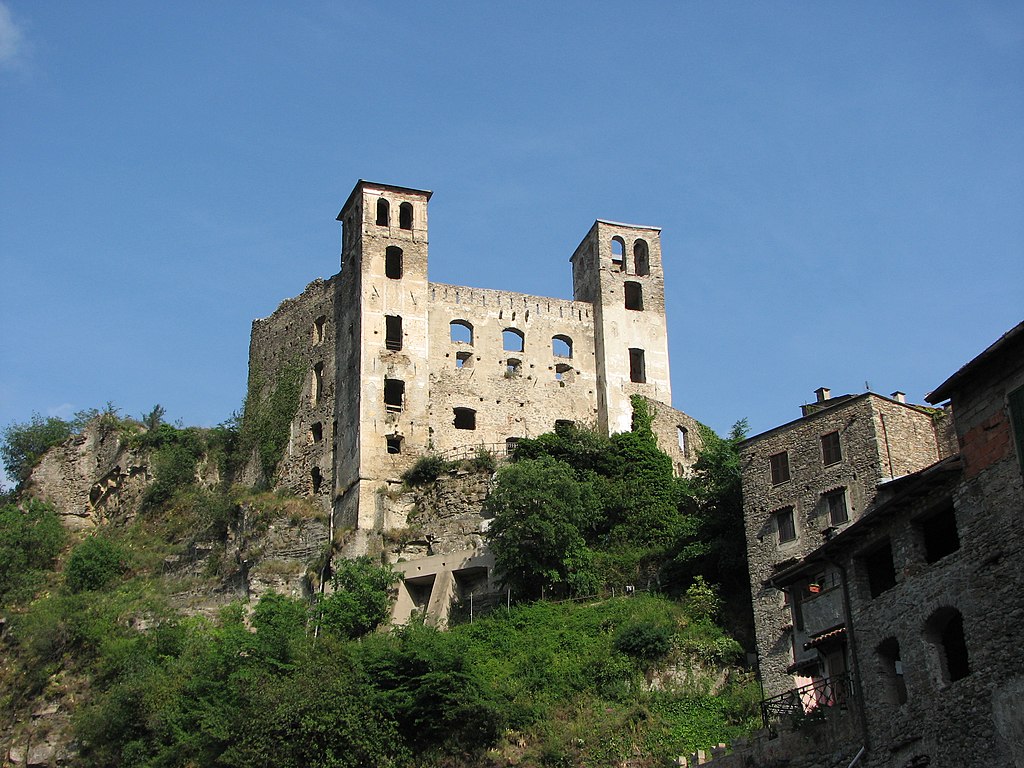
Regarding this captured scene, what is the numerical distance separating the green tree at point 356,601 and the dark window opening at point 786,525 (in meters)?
14.7

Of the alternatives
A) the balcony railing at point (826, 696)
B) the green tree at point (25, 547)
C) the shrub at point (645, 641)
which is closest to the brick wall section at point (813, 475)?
the shrub at point (645, 641)

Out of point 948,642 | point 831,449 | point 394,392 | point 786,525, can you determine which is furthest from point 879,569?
point 394,392

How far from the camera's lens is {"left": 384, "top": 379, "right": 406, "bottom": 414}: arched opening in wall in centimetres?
5559

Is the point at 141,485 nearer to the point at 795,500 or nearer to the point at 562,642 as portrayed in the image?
the point at 562,642

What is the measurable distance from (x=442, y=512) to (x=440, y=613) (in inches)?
231

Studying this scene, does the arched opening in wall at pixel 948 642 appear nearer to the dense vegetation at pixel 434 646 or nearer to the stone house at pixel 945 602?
the stone house at pixel 945 602

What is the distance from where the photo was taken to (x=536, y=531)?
4481 centimetres

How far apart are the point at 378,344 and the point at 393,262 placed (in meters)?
4.81

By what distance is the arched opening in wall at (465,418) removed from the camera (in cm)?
5678

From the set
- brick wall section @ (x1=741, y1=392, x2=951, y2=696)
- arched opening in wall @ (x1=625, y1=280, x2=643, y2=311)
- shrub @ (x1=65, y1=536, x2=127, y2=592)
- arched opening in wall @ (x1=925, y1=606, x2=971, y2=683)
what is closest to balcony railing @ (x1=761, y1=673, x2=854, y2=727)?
arched opening in wall @ (x1=925, y1=606, x2=971, y2=683)

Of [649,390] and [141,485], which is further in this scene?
[141,485]

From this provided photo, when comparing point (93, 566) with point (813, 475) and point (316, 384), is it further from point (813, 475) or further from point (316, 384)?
point (813, 475)

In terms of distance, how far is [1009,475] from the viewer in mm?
22062

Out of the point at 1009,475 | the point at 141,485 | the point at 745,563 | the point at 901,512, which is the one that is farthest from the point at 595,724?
the point at 141,485
